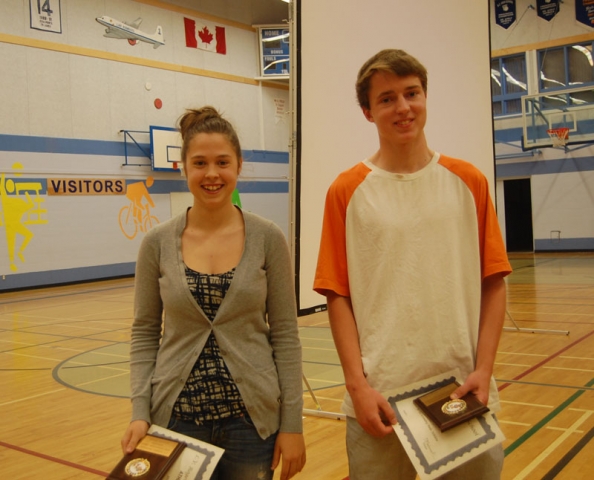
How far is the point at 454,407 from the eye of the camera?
4.67ft

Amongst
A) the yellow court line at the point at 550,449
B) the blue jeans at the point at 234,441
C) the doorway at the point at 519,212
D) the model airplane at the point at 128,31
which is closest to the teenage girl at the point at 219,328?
the blue jeans at the point at 234,441

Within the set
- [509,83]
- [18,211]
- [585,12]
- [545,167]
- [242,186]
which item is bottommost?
[18,211]

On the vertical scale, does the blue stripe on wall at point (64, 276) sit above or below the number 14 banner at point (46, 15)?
below

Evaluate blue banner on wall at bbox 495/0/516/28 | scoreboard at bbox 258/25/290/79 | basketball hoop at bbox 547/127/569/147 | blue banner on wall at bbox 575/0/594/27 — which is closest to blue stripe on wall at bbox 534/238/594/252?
basketball hoop at bbox 547/127/569/147

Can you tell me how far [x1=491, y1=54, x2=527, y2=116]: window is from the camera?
15.9 m

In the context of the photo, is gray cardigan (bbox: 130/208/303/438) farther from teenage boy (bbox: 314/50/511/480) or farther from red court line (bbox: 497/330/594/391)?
red court line (bbox: 497/330/594/391)

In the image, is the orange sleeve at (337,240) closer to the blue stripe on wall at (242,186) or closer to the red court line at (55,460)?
the red court line at (55,460)

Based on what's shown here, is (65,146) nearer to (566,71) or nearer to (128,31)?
(128,31)

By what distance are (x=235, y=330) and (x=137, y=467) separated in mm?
364

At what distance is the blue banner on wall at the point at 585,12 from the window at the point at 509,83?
147 cm

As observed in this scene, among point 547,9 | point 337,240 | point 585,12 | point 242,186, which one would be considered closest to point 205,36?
point 242,186

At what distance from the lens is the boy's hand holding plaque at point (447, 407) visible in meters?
1.40

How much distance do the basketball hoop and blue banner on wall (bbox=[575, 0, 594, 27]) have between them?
2976 millimetres

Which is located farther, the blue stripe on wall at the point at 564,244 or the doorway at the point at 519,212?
the doorway at the point at 519,212
